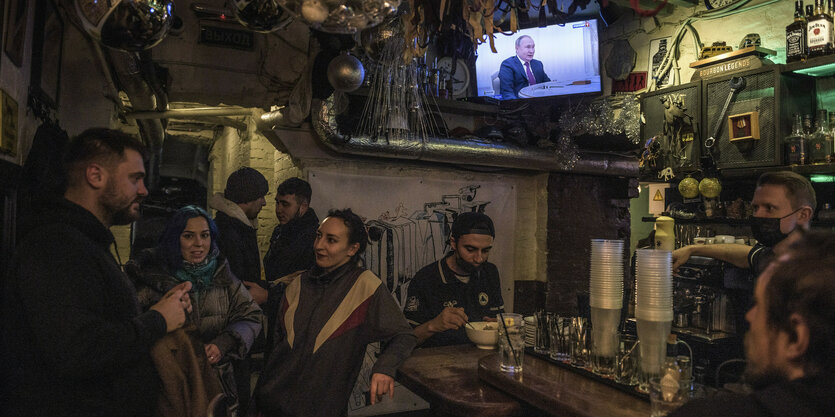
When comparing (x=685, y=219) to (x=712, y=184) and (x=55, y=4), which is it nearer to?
(x=712, y=184)

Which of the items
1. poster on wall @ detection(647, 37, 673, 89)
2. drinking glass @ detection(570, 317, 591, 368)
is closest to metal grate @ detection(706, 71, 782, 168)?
poster on wall @ detection(647, 37, 673, 89)

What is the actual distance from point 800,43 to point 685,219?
1892 mm

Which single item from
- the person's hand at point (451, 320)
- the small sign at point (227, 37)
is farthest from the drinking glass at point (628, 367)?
the small sign at point (227, 37)

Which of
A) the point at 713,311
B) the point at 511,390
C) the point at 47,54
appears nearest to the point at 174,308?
the point at 511,390

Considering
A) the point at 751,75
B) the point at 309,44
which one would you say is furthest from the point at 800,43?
the point at 309,44

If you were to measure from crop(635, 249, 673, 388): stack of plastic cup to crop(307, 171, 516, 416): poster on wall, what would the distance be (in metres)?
3.02

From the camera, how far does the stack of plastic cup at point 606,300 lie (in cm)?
203

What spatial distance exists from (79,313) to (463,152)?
11.5 ft

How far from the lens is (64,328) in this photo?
65.9 inches

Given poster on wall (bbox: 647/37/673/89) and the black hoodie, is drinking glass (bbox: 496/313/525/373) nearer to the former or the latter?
the black hoodie

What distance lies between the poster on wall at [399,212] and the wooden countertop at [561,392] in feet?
8.61

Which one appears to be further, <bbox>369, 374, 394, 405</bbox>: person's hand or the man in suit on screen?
the man in suit on screen

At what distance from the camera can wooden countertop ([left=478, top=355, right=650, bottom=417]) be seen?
172 cm

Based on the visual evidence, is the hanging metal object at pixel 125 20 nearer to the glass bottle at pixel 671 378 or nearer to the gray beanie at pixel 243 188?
the gray beanie at pixel 243 188
